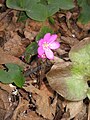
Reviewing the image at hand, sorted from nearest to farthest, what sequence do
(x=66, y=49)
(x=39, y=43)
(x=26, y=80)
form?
1. (x=39, y=43)
2. (x=26, y=80)
3. (x=66, y=49)

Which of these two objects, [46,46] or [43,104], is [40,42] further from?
[43,104]

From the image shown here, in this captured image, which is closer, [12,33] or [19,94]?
[19,94]

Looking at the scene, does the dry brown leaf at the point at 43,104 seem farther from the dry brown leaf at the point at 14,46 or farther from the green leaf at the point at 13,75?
the dry brown leaf at the point at 14,46

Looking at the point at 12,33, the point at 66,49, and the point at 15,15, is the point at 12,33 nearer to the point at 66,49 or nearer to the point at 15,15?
the point at 15,15

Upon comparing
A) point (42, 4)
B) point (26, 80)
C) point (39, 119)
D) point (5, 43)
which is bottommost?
point (39, 119)

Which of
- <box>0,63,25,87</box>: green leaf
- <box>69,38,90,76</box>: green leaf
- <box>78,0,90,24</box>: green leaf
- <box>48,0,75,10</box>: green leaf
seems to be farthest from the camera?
<box>78,0,90,24</box>: green leaf

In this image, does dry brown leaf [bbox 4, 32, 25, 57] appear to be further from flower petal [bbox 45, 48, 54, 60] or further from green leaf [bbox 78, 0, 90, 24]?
green leaf [bbox 78, 0, 90, 24]

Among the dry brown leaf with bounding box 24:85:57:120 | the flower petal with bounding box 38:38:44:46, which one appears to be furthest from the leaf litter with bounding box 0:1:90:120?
the flower petal with bounding box 38:38:44:46

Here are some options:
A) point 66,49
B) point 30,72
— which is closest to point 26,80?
point 30,72
